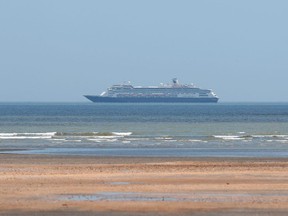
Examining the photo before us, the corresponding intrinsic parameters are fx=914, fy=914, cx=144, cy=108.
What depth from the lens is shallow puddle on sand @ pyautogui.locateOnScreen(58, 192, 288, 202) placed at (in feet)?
60.6

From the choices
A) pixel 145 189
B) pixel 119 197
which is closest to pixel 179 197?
pixel 119 197

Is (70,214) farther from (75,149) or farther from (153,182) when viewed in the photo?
(75,149)

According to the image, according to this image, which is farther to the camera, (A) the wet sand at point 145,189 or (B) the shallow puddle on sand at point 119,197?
(B) the shallow puddle on sand at point 119,197

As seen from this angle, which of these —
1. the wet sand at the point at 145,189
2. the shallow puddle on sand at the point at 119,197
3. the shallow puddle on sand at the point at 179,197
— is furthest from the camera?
the shallow puddle on sand at the point at 119,197

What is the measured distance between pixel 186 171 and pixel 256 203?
812 cm

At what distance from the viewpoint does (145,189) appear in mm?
20594

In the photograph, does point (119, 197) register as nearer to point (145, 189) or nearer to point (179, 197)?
point (179, 197)

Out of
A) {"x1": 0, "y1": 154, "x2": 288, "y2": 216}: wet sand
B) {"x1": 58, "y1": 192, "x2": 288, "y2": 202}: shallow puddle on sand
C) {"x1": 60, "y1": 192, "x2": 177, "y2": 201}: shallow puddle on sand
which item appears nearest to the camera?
{"x1": 0, "y1": 154, "x2": 288, "y2": 216}: wet sand

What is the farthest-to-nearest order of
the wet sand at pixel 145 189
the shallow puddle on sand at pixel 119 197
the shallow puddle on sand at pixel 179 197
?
1. the shallow puddle on sand at pixel 119 197
2. the shallow puddle on sand at pixel 179 197
3. the wet sand at pixel 145 189

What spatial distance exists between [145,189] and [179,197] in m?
1.73

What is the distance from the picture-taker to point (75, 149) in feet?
135

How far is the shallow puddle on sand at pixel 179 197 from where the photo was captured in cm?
1847

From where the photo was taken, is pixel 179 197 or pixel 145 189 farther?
pixel 145 189

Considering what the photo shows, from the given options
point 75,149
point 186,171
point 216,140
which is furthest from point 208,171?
point 216,140
